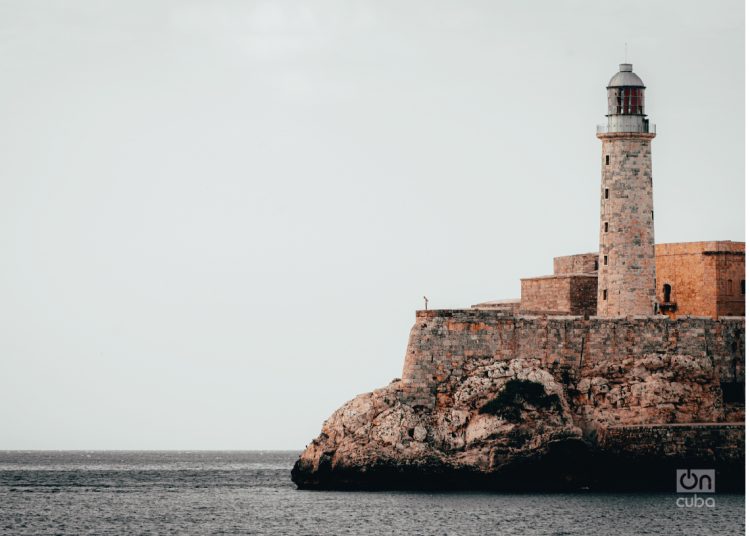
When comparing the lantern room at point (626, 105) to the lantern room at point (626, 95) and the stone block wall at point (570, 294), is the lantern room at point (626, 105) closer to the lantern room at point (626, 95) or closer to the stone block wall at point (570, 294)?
the lantern room at point (626, 95)

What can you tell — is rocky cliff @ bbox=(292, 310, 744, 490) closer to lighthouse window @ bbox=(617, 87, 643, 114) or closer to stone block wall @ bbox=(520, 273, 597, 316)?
stone block wall @ bbox=(520, 273, 597, 316)

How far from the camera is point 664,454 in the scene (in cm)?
4538

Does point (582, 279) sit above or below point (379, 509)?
above

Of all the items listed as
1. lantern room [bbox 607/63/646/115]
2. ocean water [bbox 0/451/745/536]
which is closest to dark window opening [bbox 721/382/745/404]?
ocean water [bbox 0/451/745/536]

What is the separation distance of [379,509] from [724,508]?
9.64 m

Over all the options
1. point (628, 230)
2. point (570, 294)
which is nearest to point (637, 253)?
point (628, 230)

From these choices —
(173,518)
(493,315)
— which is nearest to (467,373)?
(493,315)

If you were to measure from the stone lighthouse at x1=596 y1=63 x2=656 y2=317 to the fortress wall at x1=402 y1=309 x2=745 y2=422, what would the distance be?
6.38 ft

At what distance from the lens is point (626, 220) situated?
49.4 m

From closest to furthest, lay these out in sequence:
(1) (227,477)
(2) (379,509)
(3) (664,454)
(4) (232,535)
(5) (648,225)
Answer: (4) (232,535)
(2) (379,509)
(3) (664,454)
(5) (648,225)
(1) (227,477)

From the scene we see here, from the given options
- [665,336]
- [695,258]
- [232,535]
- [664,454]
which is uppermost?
[695,258]

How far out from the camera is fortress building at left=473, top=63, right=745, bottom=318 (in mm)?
49438

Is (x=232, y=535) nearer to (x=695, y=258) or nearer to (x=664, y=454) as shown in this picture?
(x=664, y=454)

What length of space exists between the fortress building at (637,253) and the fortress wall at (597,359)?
1438 millimetres
